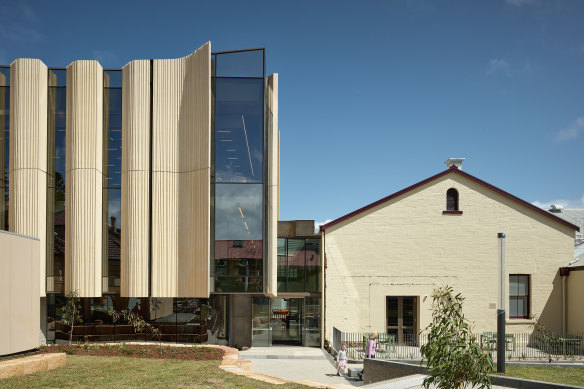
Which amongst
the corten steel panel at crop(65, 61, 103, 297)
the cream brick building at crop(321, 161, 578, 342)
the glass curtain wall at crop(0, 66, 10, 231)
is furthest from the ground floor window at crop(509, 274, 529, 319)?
the glass curtain wall at crop(0, 66, 10, 231)

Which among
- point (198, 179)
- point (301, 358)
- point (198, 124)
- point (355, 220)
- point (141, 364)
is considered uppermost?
point (198, 124)

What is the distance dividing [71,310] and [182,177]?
24.3 ft

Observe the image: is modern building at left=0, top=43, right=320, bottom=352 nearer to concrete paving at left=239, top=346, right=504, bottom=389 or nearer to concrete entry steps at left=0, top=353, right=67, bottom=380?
concrete paving at left=239, top=346, right=504, bottom=389

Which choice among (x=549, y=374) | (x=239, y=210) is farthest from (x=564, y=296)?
(x=239, y=210)

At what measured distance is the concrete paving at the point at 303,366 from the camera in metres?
15.9

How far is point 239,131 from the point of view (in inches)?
927

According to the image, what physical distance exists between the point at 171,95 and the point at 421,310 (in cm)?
1702

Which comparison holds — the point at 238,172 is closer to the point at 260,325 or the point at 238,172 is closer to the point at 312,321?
the point at 260,325

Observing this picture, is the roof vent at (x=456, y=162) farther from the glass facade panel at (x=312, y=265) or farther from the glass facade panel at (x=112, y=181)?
the glass facade panel at (x=112, y=181)

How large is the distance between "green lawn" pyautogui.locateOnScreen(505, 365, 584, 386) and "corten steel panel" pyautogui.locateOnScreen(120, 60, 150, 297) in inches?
595

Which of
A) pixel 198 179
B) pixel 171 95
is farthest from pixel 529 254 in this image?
pixel 171 95

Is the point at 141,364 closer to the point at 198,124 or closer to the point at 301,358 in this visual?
the point at 301,358

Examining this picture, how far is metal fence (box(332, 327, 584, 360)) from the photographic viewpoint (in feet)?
79.7

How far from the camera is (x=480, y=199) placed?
29047mm
